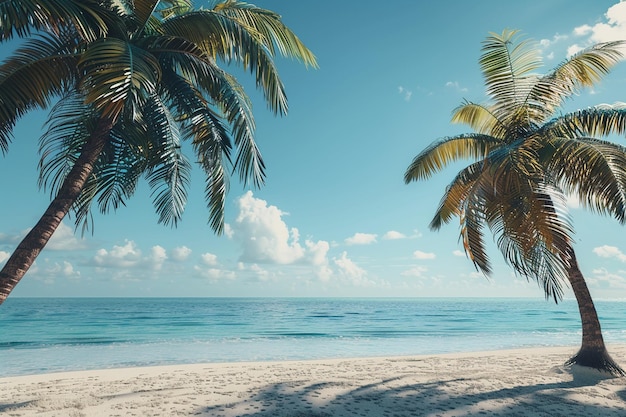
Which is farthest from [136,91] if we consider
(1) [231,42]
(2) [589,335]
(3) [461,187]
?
(2) [589,335]

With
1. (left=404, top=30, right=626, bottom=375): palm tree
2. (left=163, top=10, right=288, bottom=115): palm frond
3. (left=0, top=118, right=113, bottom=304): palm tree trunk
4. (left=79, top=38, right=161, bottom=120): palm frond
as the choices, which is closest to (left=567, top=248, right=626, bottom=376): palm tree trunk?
(left=404, top=30, right=626, bottom=375): palm tree

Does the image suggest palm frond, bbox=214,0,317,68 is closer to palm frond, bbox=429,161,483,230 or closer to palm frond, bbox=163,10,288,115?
palm frond, bbox=163,10,288,115

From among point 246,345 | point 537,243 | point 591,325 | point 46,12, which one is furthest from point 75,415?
point 246,345

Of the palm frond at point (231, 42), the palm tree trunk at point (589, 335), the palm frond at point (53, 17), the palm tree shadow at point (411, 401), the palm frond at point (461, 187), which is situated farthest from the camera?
the palm frond at point (461, 187)

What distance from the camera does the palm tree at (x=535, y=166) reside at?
7676 millimetres

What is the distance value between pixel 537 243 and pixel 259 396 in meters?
5.21

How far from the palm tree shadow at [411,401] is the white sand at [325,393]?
0.01 metres

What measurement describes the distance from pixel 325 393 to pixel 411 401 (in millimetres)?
1347

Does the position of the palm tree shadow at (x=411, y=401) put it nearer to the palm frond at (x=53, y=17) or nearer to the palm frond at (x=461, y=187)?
the palm frond at (x=461, y=187)

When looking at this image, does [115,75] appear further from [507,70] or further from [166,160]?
[507,70]

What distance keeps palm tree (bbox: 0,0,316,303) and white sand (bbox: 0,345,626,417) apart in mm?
2602

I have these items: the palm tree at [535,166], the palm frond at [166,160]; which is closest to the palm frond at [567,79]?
the palm tree at [535,166]

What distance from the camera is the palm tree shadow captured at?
246 inches

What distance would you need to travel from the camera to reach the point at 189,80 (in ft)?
25.2
